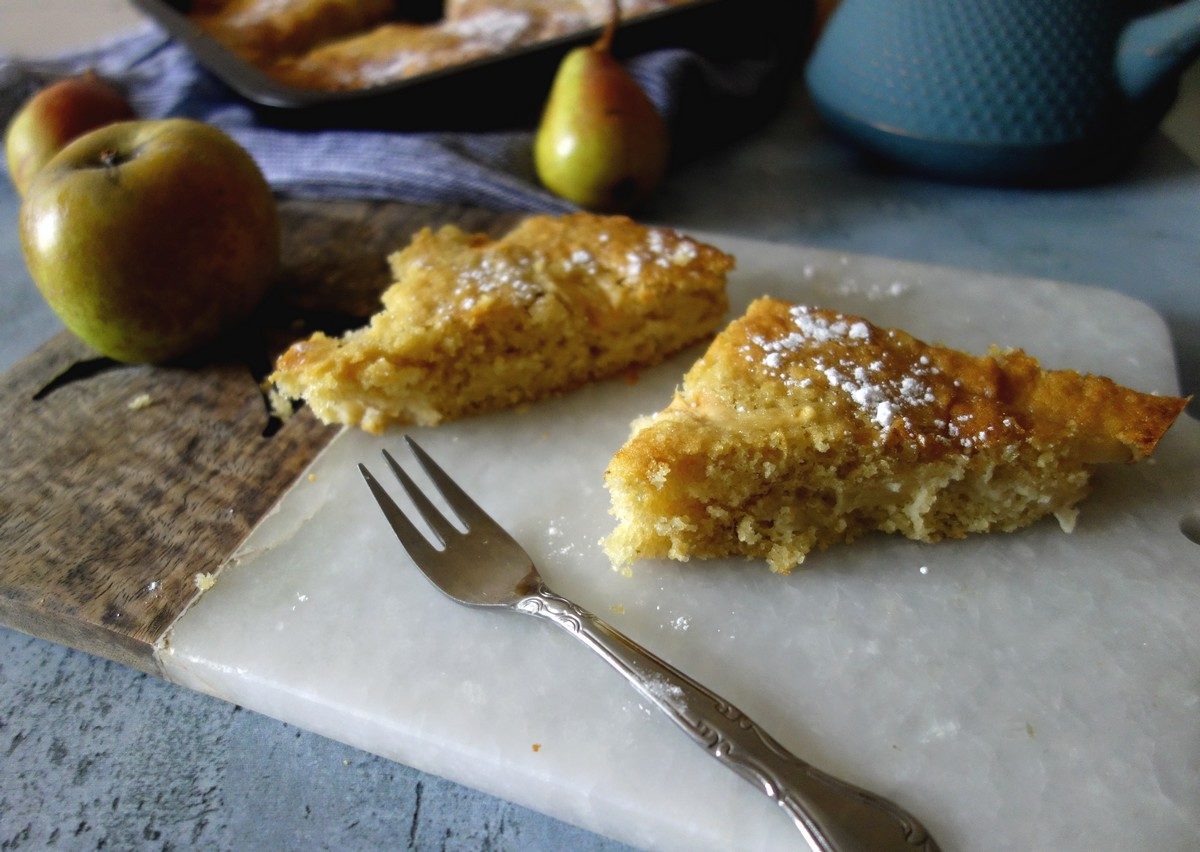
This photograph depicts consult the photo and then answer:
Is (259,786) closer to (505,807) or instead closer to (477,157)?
(505,807)

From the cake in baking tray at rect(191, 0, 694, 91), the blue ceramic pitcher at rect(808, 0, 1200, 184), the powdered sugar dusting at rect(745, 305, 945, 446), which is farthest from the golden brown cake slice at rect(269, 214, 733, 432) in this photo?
the cake in baking tray at rect(191, 0, 694, 91)

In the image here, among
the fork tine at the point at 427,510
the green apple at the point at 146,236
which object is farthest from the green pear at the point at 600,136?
the fork tine at the point at 427,510

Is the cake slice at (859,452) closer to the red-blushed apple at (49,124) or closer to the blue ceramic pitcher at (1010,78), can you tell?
the blue ceramic pitcher at (1010,78)

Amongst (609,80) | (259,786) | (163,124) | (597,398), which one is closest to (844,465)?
(597,398)

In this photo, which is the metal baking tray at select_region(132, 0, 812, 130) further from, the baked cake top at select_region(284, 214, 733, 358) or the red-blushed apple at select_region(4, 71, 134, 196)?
the baked cake top at select_region(284, 214, 733, 358)

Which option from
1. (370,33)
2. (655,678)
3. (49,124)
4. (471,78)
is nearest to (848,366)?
(655,678)

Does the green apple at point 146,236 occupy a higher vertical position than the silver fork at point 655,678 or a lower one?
higher
